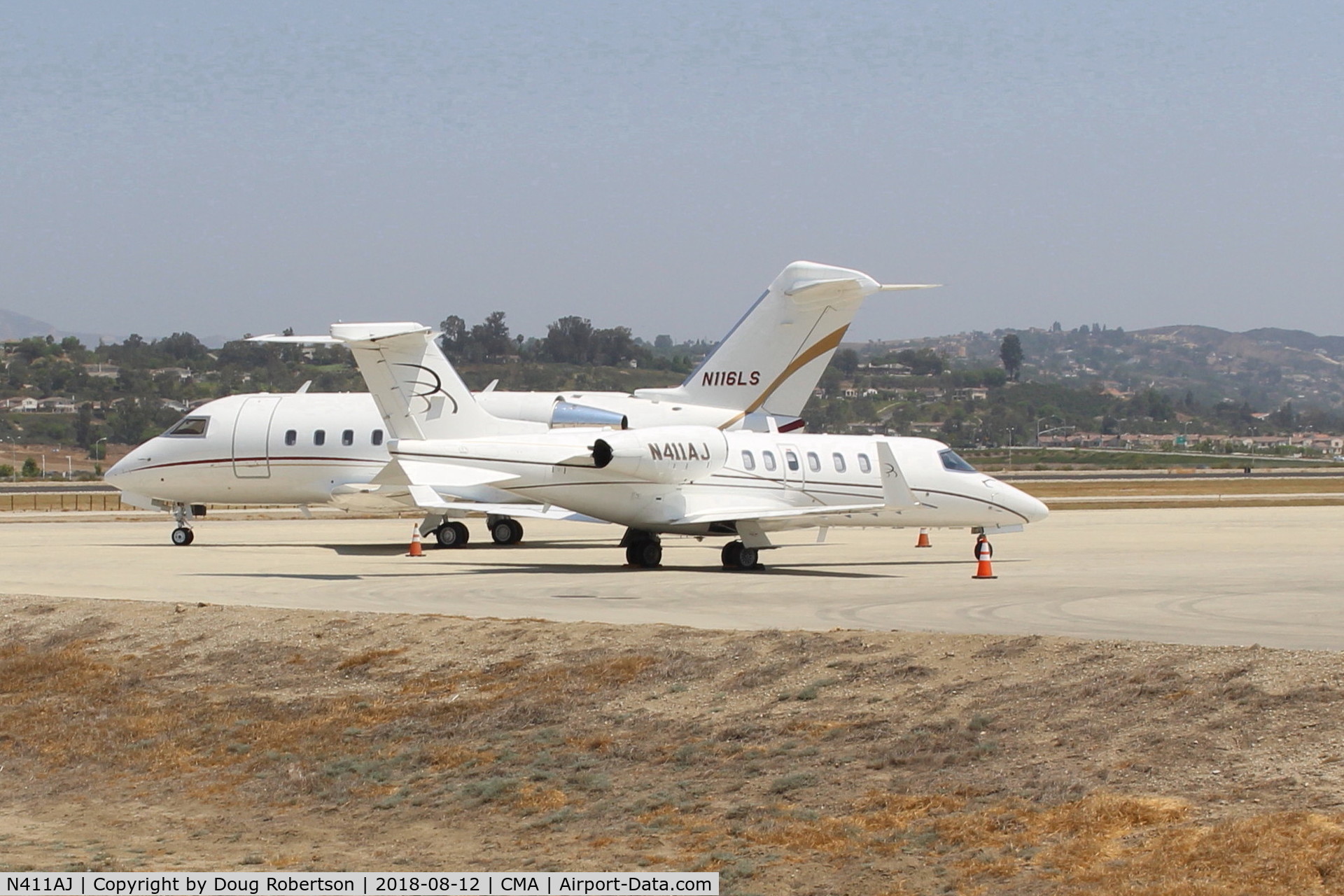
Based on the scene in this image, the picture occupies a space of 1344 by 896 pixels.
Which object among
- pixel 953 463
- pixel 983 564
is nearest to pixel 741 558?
pixel 983 564

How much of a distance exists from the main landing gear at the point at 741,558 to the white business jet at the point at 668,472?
0.06 ft

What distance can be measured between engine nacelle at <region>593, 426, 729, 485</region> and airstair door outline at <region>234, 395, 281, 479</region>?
11.4 metres

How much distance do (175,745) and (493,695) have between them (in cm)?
319

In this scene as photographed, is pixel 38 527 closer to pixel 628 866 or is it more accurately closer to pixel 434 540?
pixel 434 540

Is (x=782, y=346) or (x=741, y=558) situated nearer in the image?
(x=741, y=558)

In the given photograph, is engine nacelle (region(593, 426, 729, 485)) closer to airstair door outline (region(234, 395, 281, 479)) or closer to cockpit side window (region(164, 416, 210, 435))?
airstair door outline (region(234, 395, 281, 479))

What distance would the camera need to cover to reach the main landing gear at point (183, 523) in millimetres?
36344

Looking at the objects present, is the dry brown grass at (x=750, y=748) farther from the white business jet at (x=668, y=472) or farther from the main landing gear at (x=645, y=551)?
the main landing gear at (x=645, y=551)

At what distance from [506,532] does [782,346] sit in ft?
25.5

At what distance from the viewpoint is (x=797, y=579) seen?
26.2 m

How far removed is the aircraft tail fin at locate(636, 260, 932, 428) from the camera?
37219mm

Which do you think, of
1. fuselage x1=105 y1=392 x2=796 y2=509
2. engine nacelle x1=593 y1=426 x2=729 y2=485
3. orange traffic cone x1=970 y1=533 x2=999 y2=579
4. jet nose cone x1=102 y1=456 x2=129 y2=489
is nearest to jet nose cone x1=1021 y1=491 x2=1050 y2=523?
orange traffic cone x1=970 y1=533 x2=999 y2=579

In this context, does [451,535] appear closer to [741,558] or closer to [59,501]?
[741,558]

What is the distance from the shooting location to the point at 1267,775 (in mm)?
11305
